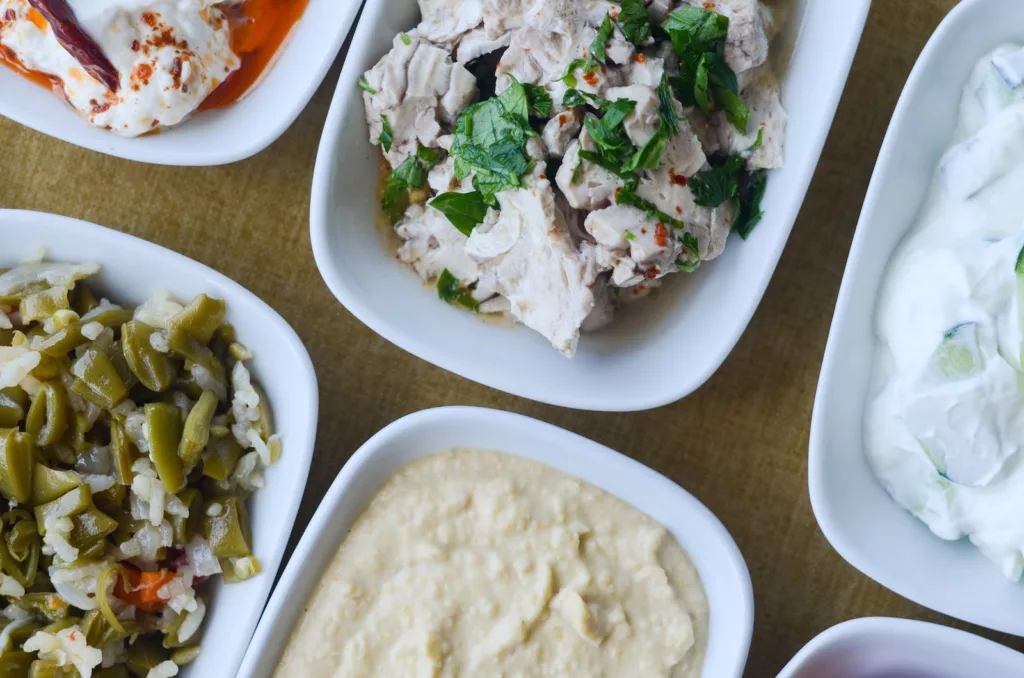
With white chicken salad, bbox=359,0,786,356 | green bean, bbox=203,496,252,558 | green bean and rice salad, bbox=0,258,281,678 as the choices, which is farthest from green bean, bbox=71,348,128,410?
white chicken salad, bbox=359,0,786,356

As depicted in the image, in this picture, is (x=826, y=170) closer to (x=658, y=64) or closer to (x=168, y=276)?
(x=658, y=64)

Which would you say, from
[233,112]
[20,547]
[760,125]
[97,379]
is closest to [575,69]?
[760,125]

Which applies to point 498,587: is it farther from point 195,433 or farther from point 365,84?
point 365,84

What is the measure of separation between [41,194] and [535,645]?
5.65ft

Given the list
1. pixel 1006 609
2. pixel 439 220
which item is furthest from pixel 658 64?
pixel 1006 609

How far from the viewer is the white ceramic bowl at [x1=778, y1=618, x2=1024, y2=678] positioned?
2.01 metres

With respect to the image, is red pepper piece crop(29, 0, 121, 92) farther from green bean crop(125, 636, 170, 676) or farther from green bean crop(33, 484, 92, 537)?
green bean crop(125, 636, 170, 676)

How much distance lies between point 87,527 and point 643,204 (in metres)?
1.42

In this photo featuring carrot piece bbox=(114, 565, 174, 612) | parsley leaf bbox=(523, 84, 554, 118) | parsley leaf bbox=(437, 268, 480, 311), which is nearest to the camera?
parsley leaf bbox=(523, 84, 554, 118)

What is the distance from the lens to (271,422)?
7.22 feet

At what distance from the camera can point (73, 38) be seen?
2057 millimetres

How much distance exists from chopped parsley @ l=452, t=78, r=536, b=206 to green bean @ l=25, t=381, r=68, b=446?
3.42 ft

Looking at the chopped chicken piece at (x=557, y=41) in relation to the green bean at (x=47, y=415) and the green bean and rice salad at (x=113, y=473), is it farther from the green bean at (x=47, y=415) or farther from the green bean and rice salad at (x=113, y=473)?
the green bean at (x=47, y=415)

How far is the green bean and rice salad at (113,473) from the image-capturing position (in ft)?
6.72
